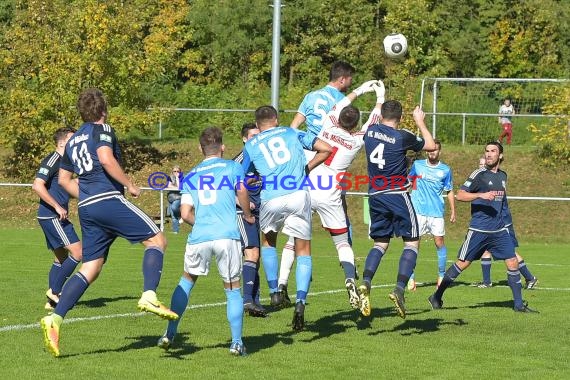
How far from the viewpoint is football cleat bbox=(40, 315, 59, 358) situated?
836cm

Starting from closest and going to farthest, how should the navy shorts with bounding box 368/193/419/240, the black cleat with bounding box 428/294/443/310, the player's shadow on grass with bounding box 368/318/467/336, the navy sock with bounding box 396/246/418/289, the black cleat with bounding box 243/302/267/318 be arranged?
the player's shadow on grass with bounding box 368/318/467/336, the navy sock with bounding box 396/246/418/289, the navy shorts with bounding box 368/193/419/240, the black cleat with bounding box 243/302/267/318, the black cleat with bounding box 428/294/443/310

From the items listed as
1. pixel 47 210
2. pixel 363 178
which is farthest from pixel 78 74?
pixel 47 210

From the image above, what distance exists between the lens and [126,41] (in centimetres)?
3362

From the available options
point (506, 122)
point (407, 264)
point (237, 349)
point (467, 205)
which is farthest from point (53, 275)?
point (506, 122)

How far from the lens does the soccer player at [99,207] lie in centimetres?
874

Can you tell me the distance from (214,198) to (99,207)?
0.97 metres

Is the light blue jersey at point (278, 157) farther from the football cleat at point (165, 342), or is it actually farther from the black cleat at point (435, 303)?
the black cleat at point (435, 303)

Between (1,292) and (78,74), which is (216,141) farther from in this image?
(78,74)

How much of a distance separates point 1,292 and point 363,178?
18.1 meters

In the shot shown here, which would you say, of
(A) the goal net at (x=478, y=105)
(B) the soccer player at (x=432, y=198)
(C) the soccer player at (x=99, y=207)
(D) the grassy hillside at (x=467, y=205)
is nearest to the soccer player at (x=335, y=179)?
(C) the soccer player at (x=99, y=207)

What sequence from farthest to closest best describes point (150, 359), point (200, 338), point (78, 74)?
point (78, 74) < point (200, 338) < point (150, 359)

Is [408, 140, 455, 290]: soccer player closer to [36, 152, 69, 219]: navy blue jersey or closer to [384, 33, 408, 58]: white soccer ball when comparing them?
[384, 33, 408, 58]: white soccer ball

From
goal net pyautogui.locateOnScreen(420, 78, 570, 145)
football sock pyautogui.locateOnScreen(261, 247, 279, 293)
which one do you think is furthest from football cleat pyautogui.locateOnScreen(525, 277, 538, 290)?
goal net pyautogui.locateOnScreen(420, 78, 570, 145)

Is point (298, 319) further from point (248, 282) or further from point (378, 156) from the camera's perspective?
point (378, 156)
